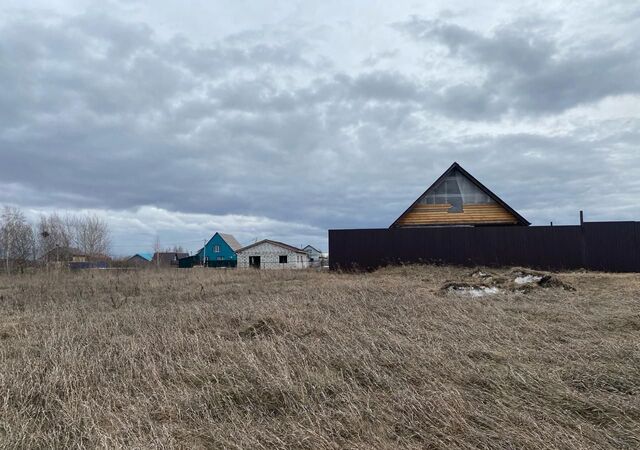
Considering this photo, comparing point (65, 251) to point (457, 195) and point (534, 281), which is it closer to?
point (457, 195)

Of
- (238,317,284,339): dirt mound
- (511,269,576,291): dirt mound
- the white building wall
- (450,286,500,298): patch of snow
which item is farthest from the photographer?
the white building wall

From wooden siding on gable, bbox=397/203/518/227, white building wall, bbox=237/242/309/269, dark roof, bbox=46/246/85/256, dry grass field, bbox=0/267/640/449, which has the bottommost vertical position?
dry grass field, bbox=0/267/640/449

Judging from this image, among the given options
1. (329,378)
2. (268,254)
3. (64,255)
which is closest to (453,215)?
(329,378)

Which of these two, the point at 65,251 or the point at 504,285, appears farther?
the point at 65,251

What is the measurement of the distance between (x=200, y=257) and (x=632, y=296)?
54332mm

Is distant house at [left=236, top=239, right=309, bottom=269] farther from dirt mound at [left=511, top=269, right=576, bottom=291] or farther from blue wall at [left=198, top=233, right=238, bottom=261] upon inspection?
dirt mound at [left=511, top=269, right=576, bottom=291]

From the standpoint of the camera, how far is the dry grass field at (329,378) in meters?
3.24

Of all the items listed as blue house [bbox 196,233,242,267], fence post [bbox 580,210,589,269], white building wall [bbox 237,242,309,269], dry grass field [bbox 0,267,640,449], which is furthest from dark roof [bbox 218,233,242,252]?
dry grass field [bbox 0,267,640,449]

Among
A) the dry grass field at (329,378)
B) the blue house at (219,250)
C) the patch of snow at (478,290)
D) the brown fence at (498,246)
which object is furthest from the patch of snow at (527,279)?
the blue house at (219,250)

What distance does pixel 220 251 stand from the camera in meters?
58.8

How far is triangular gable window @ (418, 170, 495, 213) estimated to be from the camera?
23531 millimetres

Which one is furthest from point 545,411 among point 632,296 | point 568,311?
point 632,296

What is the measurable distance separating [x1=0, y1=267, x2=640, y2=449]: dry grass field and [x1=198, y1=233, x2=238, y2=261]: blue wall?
164 ft

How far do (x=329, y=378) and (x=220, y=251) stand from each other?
56.1 meters
